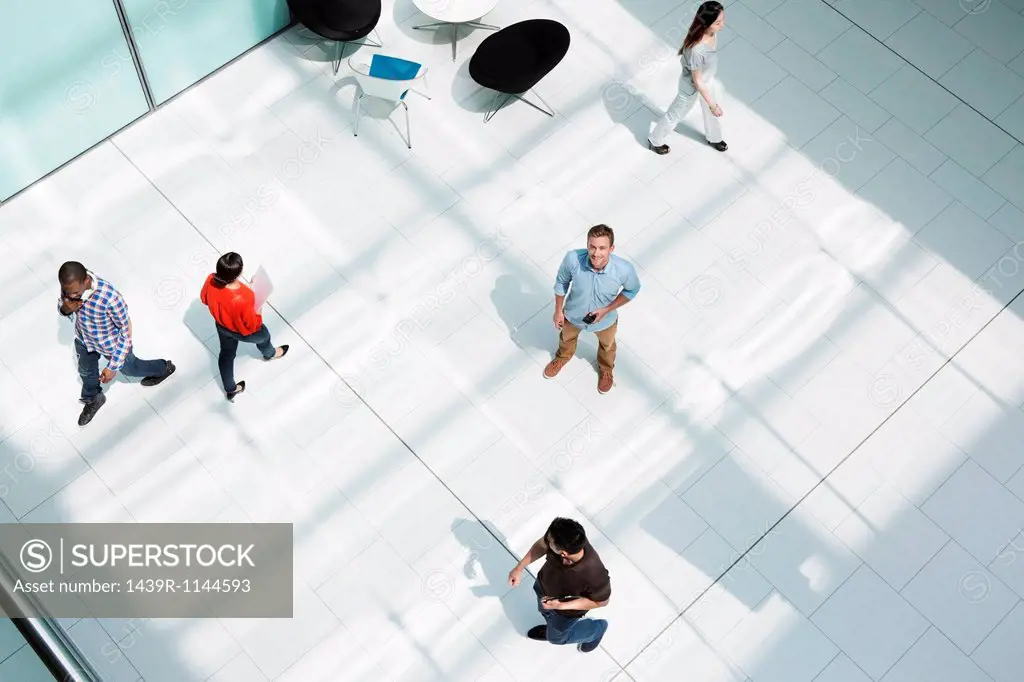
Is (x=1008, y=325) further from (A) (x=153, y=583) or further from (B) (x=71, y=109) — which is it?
(B) (x=71, y=109)

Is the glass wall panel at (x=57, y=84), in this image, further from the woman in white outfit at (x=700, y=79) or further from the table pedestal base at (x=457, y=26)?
the woman in white outfit at (x=700, y=79)

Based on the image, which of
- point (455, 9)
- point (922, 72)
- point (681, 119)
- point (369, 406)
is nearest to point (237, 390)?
point (369, 406)

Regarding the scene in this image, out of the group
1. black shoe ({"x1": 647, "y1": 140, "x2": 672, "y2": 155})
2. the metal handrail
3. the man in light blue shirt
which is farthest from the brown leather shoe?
the metal handrail

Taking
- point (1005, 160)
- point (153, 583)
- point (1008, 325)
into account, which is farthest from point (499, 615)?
point (1005, 160)

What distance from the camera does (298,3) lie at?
848 cm

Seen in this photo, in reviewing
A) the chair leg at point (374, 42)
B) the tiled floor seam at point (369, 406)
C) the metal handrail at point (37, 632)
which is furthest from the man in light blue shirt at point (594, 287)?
the metal handrail at point (37, 632)

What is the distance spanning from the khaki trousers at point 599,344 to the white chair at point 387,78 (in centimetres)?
231

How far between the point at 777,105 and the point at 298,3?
13.3ft

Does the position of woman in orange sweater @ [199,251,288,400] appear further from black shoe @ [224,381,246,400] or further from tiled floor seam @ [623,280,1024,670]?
tiled floor seam @ [623,280,1024,670]

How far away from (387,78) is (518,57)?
111 cm

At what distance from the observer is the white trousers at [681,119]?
8.00 m

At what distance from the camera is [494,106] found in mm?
8672

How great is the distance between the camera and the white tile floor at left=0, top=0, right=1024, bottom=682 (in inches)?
263

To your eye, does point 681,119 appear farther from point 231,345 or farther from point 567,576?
point 567,576
